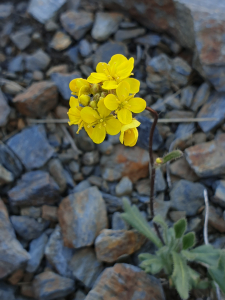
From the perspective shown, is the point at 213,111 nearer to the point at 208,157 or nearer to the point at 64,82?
the point at 208,157

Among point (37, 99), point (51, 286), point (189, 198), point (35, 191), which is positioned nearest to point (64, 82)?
point (37, 99)

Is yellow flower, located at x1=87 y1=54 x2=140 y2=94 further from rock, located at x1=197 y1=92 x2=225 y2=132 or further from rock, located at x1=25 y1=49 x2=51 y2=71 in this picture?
rock, located at x1=25 y1=49 x2=51 y2=71

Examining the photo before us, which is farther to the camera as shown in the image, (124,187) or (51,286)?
(124,187)

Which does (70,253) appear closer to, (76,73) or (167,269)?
(167,269)

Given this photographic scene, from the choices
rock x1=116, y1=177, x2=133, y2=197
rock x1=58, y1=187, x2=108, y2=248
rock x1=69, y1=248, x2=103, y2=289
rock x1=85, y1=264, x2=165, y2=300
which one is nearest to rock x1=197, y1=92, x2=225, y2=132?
rock x1=116, y1=177, x2=133, y2=197

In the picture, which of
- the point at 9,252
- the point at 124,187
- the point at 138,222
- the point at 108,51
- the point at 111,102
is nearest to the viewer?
the point at 111,102

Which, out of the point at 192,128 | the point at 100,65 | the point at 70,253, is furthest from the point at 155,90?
the point at 70,253

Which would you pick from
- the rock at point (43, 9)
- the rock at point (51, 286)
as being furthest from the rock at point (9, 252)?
the rock at point (43, 9)

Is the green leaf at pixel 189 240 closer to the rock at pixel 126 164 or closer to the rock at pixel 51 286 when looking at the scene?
the rock at pixel 126 164
